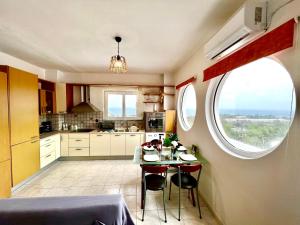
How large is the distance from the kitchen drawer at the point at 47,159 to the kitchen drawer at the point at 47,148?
0.24 feet

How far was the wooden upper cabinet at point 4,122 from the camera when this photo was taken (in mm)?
2340

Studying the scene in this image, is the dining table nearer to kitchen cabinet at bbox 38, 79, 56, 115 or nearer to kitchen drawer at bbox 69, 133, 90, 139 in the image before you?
kitchen drawer at bbox 69, 133, 90, 139

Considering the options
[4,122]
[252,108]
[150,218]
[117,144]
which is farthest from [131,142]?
[252,108]

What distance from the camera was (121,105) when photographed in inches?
192

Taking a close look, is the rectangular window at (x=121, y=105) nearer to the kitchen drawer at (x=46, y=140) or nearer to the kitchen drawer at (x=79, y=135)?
the kitchen drawer at (x=79, y=135)

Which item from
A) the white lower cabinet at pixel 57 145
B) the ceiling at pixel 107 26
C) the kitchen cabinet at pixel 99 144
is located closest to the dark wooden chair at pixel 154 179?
the ceiling at pixel 107 26

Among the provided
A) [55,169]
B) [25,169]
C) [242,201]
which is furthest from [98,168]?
[242,201]

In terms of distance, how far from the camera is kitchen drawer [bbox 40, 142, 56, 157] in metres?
3.45

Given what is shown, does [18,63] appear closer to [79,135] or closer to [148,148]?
[79,135]

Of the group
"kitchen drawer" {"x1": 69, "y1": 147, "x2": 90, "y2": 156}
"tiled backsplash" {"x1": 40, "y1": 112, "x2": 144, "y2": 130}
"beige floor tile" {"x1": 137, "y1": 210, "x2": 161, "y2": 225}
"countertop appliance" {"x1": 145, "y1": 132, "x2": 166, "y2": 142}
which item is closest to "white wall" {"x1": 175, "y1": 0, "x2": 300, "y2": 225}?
"beige floor tile" {"x1": 137, "y1": 210, "x2": 161, "y2": 225}

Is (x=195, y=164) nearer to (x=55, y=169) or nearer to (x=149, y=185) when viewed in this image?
(x=149, y=185)

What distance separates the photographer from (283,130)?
Result: 136 centimetres

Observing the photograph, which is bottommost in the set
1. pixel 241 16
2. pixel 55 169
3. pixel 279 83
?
pixel 55 169

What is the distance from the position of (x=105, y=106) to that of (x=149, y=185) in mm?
3228
